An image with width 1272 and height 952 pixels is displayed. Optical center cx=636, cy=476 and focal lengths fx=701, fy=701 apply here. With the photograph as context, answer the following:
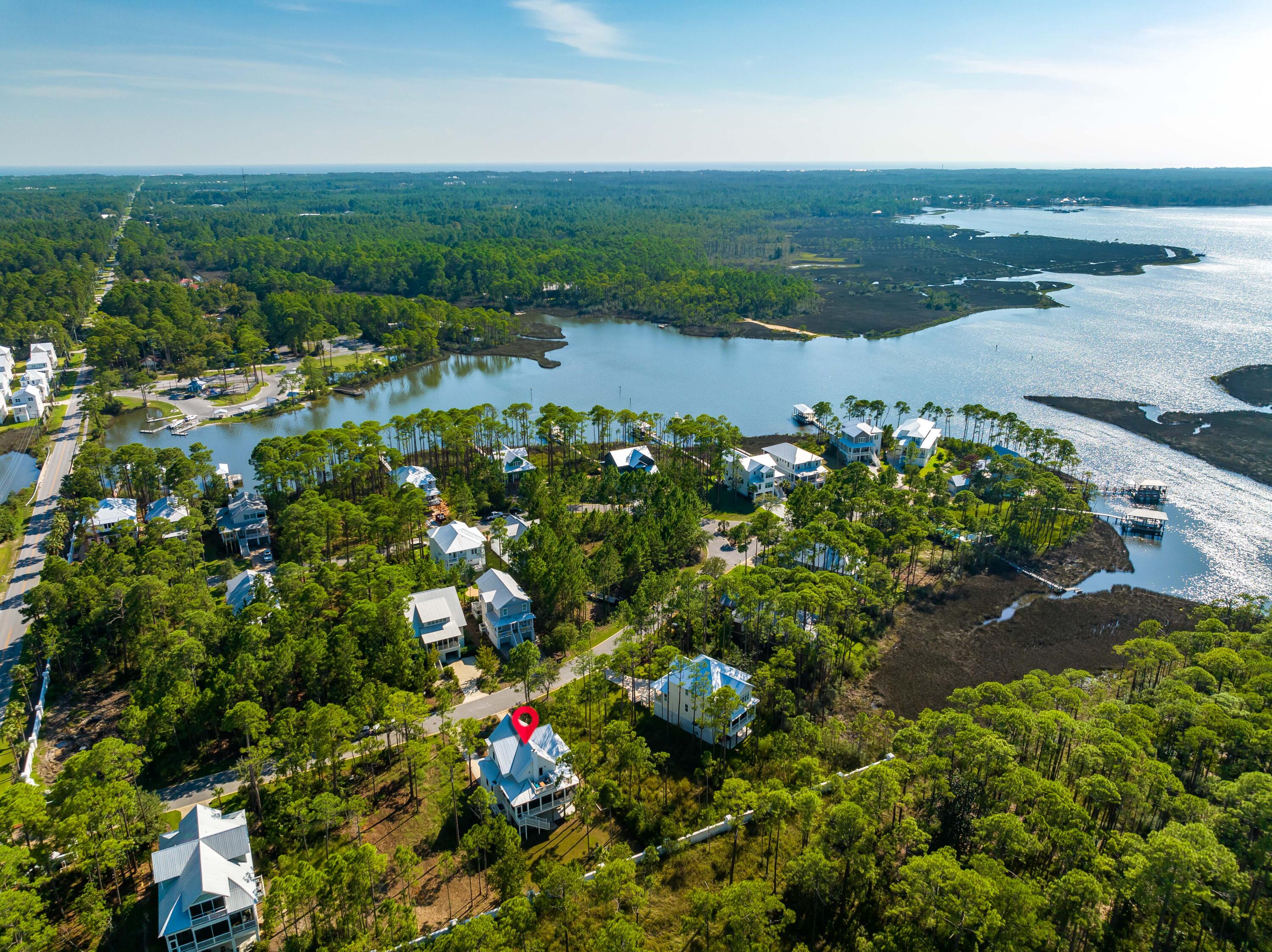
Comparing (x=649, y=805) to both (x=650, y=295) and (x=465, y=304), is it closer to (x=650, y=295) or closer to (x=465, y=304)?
(x=650, y=295)

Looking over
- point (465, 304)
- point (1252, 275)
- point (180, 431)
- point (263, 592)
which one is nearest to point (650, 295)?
point (465, 304)

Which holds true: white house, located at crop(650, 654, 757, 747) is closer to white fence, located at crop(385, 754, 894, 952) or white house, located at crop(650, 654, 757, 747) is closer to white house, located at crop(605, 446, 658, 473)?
white fence, located at crop(385, 754, 894, 952)

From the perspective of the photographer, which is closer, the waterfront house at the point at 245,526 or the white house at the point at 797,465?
the waterfront house at the point at 245,526

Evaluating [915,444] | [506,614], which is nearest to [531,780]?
[506,614]

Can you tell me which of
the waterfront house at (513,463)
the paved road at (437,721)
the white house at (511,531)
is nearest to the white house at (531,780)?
the paved road at (437,721)

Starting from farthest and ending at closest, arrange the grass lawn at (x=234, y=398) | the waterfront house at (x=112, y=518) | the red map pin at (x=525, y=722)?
the grass lawn at (x=234, y=398), the waterfront house at (x=112, y=518), the red map pin at (x=525, y=722)

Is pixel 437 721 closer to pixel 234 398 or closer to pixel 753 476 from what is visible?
pixel 753 476

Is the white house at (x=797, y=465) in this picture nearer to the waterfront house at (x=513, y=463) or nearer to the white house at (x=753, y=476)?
the white house at (x=753, y=476)
